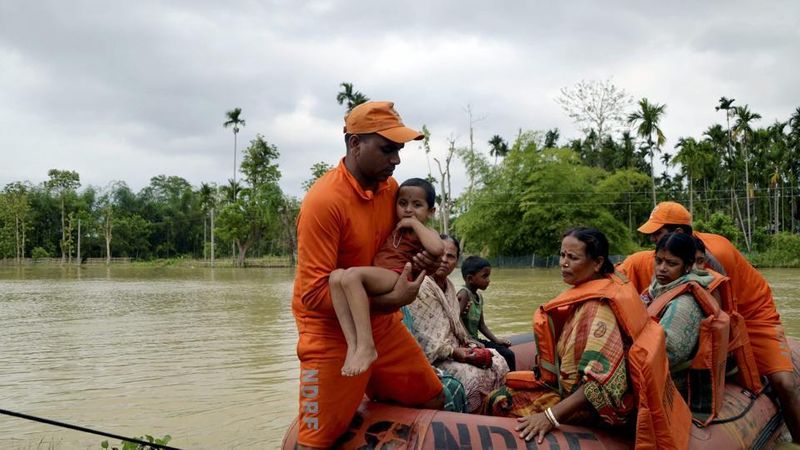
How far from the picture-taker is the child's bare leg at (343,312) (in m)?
2.61

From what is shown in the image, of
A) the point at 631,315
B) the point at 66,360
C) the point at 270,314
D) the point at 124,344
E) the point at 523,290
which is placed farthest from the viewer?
the point at 523,290

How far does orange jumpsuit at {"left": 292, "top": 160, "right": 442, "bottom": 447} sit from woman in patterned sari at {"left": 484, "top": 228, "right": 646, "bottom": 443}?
0.73 m

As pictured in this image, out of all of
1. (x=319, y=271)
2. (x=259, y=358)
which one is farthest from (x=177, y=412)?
(x=319, y=271)

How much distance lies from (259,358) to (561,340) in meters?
6.69

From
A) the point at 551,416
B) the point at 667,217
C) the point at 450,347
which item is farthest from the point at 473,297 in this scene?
the point at 551,416

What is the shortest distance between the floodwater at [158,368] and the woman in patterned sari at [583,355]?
2.79 meters

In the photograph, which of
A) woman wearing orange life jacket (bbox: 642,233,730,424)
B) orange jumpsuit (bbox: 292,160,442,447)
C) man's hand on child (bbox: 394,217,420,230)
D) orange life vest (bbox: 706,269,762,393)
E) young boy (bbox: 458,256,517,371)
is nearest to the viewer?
orange jumpsuit (bbox: 292,160,442,447)

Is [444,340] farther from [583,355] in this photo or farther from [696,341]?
[696,341]

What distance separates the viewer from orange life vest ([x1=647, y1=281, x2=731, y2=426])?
356 cm

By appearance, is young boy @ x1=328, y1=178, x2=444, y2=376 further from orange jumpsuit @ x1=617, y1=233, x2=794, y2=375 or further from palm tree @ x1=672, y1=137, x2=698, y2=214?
palm tree @ x1=672, y1=137, x2=698, y2=214

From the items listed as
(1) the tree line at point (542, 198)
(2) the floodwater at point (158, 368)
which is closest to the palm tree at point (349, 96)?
(1) the tree line at point (542, 198)

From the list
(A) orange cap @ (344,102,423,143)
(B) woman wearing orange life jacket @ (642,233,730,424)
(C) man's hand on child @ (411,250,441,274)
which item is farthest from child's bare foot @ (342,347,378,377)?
(B) woman wearing orange life jacket @ (642,233,730,424)

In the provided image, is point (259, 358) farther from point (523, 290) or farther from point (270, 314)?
point (523, 290)

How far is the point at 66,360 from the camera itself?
9156mm
